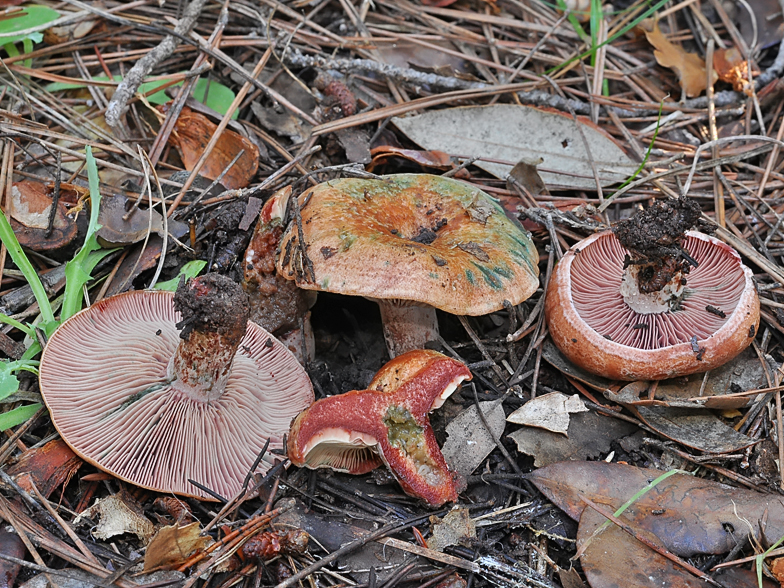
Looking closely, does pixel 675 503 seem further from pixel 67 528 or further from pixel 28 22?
pixel 28 22

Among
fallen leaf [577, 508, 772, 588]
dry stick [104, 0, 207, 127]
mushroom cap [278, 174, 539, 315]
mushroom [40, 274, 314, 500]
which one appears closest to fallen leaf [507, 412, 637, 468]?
fallen leaf [577, 508, 772, 588]

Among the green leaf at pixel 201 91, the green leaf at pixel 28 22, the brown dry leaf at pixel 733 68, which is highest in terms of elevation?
the green leaf at pixel 28 22

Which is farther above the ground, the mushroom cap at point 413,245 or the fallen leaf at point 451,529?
the mushroom cap at point 413,245

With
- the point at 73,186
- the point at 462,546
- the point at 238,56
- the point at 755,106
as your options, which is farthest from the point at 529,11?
the point at 462,546

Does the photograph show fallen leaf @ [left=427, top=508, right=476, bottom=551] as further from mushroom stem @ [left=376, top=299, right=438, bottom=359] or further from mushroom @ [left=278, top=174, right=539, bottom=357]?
mushroom stem @ [left=376, top=299, right=438, bottom=359]

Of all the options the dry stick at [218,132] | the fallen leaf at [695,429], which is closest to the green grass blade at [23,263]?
the dry stick at [218,132]

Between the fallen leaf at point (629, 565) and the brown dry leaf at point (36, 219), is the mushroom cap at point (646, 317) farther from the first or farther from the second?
the brown dry leaf at point (36, 219)
